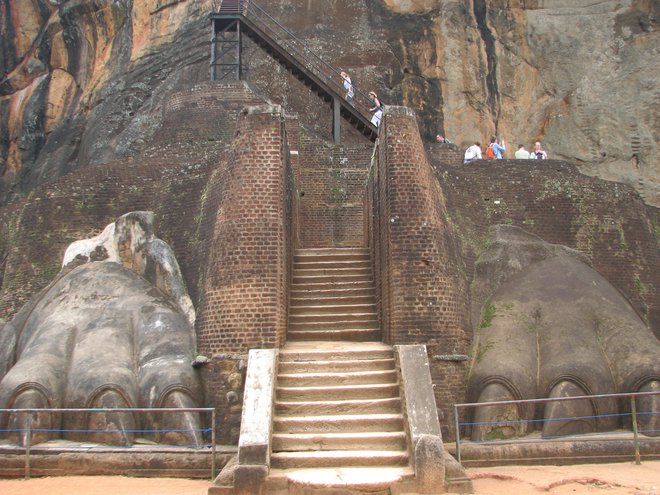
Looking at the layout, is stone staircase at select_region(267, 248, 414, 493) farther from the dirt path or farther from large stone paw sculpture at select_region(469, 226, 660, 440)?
large stone paw sculpture at select_region(469, 226, 660, 440)

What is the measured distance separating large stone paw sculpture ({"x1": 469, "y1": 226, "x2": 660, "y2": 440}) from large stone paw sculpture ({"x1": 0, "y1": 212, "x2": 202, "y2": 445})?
174 inches

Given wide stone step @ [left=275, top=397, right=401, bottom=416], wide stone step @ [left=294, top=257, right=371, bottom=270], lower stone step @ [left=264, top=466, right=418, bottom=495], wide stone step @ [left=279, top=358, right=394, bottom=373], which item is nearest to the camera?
lower stone step @ [left=264, top=466, right=418, bottom=495]

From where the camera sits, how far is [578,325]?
13.1 meters

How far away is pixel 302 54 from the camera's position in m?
27.0

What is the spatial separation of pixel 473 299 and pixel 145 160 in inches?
282

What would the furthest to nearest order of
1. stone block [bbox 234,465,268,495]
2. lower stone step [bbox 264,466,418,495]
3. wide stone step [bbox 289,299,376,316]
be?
wide stone step [bbox 289,299,376,316], stone block [bbox 234,465,268,495], lower stone step [bbox 264,466,418,495]

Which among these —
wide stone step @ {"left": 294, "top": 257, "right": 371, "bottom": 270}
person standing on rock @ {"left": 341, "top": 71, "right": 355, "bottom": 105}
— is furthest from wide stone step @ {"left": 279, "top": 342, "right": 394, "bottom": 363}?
person standing on rock @ {"left": 341, "top": 71, "right": 355, "bottom": 105}

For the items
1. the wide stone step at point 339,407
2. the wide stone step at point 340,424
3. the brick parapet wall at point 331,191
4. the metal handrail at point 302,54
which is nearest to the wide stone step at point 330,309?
the wide stone step at point 339,407

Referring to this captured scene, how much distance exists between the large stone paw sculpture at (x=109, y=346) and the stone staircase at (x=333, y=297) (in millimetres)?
1857

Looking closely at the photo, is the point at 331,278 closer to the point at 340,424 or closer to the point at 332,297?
the point at 332,297

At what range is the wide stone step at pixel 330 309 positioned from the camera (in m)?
13.4

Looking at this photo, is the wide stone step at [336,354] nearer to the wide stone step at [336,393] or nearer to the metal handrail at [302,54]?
the wide stone step at [336,393]

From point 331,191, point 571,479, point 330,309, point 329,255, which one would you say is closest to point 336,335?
point 330,309

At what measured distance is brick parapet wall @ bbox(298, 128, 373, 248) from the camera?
18.9 metres
